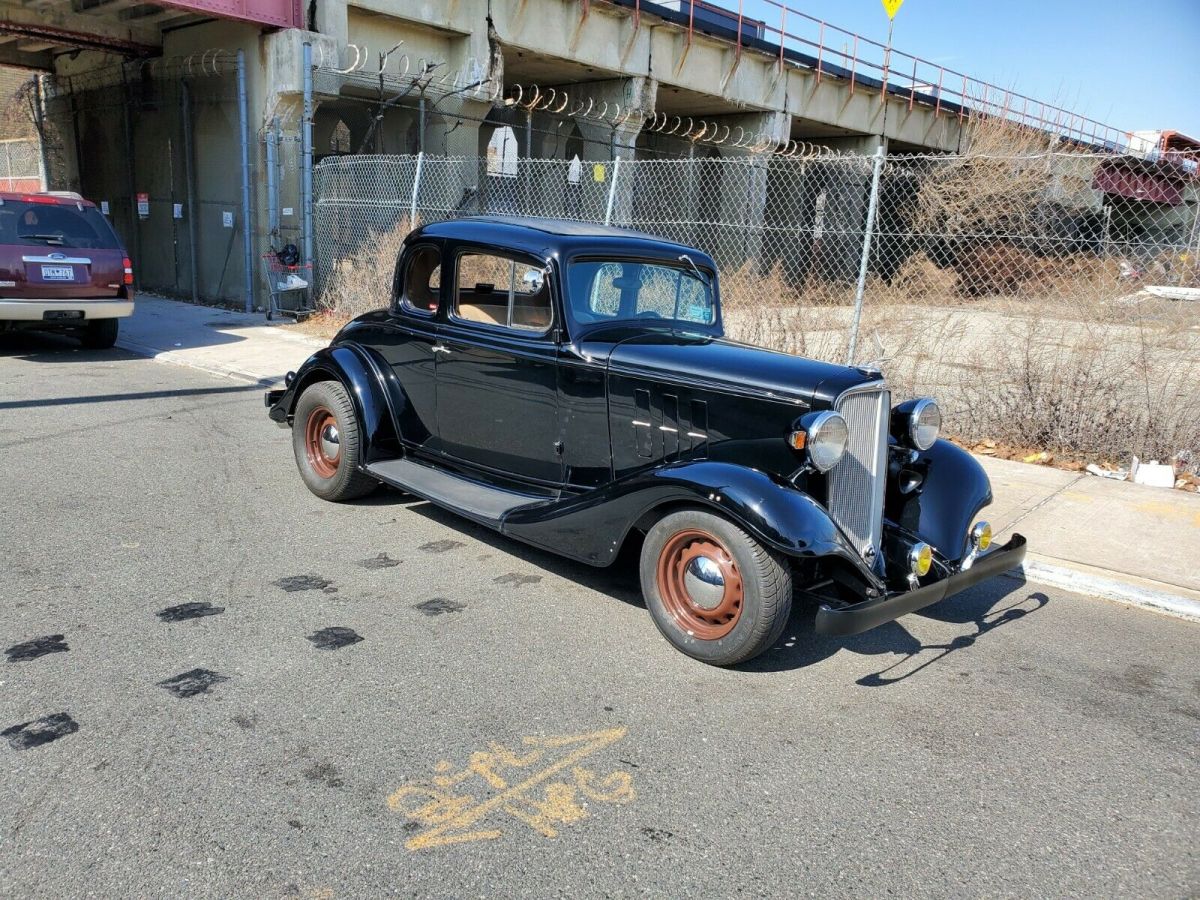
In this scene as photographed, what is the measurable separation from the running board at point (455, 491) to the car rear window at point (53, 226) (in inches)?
272

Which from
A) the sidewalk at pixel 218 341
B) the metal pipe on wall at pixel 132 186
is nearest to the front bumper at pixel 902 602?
the sidewalk at pixel 218 341

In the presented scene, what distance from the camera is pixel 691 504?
3830mm

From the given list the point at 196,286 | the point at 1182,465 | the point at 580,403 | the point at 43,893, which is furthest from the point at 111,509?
the point at 196,286

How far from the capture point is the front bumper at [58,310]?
31.9 ft

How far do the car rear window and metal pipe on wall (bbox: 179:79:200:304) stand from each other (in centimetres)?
572

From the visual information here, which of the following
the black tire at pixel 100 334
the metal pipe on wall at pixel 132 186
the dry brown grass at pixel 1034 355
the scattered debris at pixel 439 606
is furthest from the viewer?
the metal pipe on wall at pixel 132 186

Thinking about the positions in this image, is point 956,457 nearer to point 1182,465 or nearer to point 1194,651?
point 1194,651

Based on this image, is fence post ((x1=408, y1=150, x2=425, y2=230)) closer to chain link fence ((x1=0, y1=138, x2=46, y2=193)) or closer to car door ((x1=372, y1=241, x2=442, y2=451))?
car door ((x1=372, y1=241, x2=442, y2=451))

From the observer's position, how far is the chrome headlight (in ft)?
12.3

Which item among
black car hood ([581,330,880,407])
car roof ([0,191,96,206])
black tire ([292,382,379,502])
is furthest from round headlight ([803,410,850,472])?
car roof ([0,191,96,206])

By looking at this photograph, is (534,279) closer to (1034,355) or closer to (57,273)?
(1034,355)

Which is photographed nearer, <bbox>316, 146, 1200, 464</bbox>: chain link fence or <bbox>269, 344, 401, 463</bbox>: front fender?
<bbox>269, 344, 401, 463</bbox>: front fender

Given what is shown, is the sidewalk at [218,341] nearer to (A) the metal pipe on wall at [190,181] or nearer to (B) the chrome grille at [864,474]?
(A) the metal pipe on wall at [190,181]

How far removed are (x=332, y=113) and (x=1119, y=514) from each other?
21215 mm
